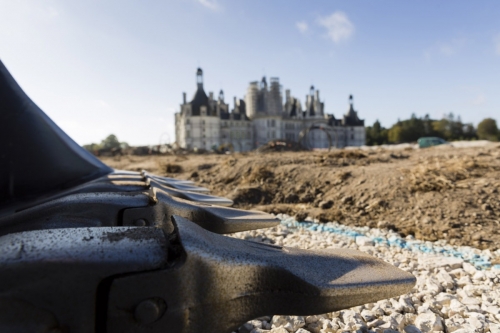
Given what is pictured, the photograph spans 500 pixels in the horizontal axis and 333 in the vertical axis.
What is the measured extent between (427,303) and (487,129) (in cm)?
6498

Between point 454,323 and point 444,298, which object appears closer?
point 454,323

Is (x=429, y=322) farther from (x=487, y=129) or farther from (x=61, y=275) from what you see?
(x=487, y=129)

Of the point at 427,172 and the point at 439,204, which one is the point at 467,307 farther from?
the point at 427,172

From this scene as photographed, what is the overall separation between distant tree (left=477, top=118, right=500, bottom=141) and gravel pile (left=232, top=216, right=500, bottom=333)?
6206 centimetres

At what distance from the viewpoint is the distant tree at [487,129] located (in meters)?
53.2

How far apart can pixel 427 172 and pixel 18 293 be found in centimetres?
656

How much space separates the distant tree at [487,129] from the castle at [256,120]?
1984cm

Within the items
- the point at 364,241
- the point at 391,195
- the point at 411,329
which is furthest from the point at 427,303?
the point at 391,195

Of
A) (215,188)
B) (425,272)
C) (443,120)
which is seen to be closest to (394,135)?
(443,120)

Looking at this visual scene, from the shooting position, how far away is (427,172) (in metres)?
6.02

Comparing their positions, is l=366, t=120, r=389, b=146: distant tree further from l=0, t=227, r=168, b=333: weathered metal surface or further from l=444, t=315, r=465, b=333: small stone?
l=0, t=227, r=168, b=333: weathered metal surface

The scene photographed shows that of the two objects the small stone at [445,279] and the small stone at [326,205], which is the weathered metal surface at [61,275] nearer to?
the small stone at [445,279]

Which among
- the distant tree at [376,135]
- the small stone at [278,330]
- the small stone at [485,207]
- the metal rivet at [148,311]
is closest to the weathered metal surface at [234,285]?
the metal rivet at [148,311]

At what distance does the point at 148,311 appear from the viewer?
2.50ft
